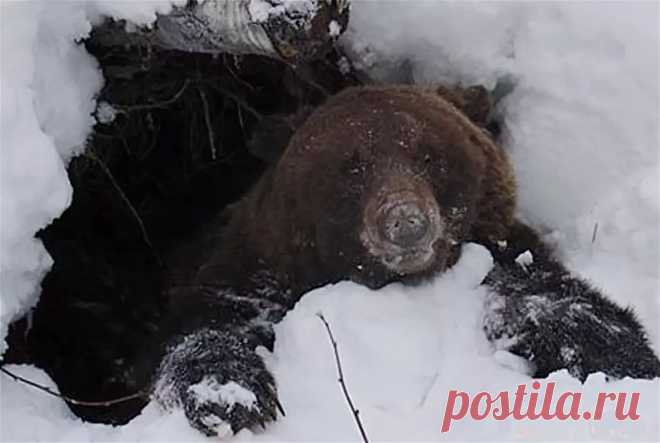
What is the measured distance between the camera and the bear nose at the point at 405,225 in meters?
3.85

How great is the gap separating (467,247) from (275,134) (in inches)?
40.5

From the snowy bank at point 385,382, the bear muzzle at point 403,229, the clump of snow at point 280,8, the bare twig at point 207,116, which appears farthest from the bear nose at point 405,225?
the bare twig at point 207,116

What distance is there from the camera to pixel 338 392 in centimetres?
348

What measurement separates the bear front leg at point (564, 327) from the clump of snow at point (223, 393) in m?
0.86

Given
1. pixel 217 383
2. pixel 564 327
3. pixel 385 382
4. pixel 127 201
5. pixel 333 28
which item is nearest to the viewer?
pixel 385 382

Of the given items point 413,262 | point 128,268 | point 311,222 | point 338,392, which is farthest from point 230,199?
point 338,392

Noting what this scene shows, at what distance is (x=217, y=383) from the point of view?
12.0 feet

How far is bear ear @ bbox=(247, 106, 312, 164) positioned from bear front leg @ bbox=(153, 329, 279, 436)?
3.30 feet

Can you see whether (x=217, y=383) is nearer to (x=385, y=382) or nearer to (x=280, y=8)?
(x=385, y=382)

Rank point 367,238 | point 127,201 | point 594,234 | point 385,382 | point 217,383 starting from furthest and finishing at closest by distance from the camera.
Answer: point 127,201 < point 594,234 < point 367,238 < point 217,383 < point 385,382

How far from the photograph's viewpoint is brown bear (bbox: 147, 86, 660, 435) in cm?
386

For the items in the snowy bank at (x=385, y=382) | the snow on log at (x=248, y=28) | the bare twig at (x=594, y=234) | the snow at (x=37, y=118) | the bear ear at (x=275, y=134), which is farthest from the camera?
the bear ear at (x=275, y=134)

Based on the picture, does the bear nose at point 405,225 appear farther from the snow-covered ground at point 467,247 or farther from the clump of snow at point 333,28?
the clump of snow at point 333,28

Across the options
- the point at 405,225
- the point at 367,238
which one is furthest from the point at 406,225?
the point at 367,238
